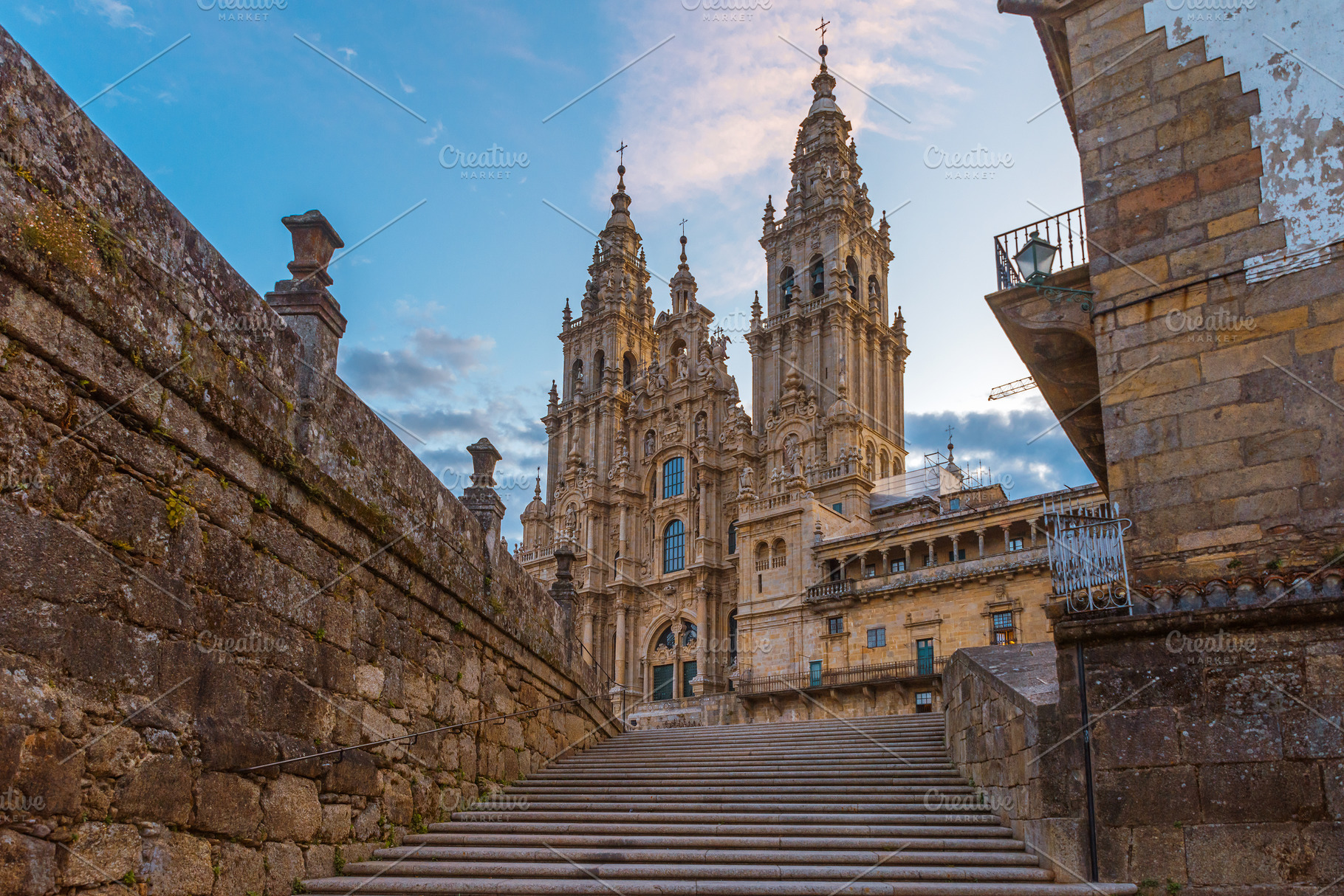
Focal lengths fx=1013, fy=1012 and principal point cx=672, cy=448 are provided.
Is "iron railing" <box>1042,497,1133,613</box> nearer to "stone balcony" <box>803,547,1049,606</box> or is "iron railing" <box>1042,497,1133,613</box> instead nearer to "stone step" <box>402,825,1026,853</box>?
"stone step" <box>402,825,1026,853</box>

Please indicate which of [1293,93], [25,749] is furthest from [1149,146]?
[25,749]

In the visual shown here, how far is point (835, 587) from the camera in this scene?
33.0 meters

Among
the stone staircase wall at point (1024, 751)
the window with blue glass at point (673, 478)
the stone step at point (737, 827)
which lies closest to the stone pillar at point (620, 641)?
the window with blue glass at point (673, 478)

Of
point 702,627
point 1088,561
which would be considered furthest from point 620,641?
point 1088,561

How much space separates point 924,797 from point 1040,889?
2.50 metres

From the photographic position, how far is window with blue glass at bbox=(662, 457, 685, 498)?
45500 millimetres

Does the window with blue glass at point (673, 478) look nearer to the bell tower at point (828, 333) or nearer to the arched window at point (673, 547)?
the arched window at point (673, 547)

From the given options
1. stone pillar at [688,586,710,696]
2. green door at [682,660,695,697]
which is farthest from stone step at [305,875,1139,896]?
green door at [682,660,695,697]

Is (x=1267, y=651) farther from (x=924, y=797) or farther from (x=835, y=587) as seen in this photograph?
→ (x=835, y=587)

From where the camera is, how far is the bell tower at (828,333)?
39906 millimetres

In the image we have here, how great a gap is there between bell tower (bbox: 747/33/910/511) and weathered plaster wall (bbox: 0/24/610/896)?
3136 centimetres

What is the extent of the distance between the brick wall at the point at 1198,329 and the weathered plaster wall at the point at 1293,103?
90mm

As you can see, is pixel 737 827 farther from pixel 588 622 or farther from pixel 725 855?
pixel 588 622

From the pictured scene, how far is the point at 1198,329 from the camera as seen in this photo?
28.2 feet
